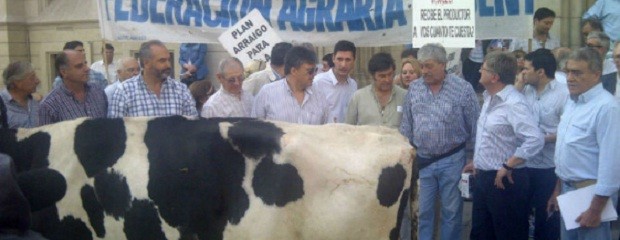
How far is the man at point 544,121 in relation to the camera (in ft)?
25.4

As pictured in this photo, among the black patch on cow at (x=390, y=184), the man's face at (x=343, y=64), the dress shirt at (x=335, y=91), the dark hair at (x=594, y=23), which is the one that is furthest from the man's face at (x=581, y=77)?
the dark hair at (x=594, y=23)

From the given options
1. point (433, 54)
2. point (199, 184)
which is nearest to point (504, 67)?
point (433, 54)

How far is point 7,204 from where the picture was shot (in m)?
2.78

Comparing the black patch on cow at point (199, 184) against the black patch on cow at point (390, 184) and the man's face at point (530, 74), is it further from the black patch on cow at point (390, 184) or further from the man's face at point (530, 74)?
the man's face at point (530, 74)

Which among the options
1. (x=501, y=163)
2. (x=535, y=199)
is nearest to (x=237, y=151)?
(x=501, y=163)

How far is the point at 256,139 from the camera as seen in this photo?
4684 mm

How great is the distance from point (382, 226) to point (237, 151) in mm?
813

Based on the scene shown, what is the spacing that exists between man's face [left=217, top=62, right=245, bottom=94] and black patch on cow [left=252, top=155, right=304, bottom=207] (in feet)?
9.75

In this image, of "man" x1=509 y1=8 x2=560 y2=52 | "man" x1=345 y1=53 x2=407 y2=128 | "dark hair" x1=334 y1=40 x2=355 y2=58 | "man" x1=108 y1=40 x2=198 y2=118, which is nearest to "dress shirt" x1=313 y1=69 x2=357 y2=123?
"dark hair" x1=334 y1=40 x2=355 y2=58

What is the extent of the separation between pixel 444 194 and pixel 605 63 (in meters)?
2.74

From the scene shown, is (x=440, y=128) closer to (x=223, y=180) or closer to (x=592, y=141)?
(x=592, y=141)

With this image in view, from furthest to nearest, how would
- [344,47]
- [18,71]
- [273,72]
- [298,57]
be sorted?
1. [273,72]
2. [344,47]
3. [18,71]
4. [298,57]

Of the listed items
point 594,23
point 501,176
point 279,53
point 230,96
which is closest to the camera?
point 501,176

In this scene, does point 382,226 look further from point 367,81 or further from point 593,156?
point 367,81
